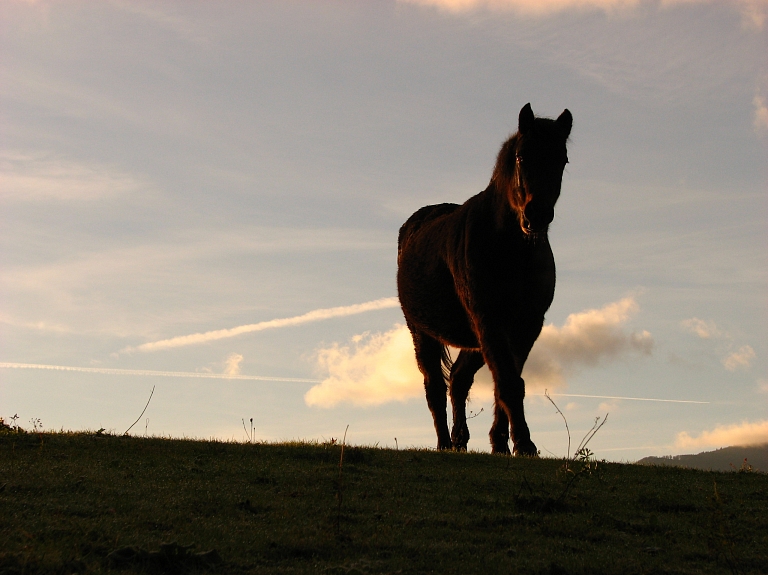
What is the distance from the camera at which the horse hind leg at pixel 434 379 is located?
16531mm

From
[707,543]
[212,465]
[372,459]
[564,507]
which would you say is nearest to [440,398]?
[372,459]

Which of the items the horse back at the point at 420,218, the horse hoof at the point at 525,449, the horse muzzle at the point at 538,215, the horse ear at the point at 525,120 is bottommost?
the horse hoof at the point at 525,449

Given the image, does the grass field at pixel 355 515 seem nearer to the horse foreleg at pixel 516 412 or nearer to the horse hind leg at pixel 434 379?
the horse foreleg at pixel 516 412

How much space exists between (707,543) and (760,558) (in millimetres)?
470

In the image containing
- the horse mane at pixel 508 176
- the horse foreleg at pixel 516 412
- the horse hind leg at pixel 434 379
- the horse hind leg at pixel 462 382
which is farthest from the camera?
the horse hind leg at pixel 434 379

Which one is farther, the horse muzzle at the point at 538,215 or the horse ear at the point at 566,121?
the horse ear at the point at 566,121

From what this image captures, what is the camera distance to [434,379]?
55.5 ft

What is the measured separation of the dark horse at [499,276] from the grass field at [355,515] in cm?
227

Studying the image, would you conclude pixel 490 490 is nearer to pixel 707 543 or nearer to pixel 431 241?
pixel 707 543

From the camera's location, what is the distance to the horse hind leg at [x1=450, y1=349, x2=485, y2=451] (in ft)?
52.8

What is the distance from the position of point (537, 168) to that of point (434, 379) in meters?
6.60

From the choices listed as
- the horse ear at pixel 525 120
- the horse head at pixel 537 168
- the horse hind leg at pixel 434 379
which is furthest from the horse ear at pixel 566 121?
the horse hind leg at pixel 434 379

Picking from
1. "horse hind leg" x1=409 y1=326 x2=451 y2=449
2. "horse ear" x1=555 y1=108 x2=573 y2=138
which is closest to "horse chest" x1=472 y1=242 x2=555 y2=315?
"horse ear" x1=555 y1=108 x2=573 y2=138

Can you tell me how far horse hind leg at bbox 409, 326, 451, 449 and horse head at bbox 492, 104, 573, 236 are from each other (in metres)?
5.41
